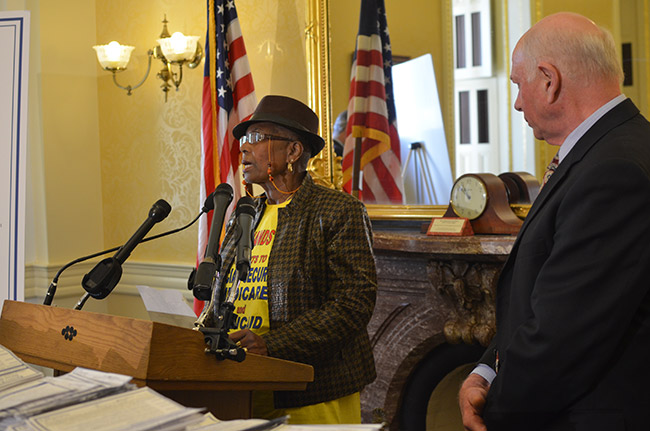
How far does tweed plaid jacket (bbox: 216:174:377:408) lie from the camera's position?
1965 millimetres

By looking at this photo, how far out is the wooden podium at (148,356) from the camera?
4.45 ft

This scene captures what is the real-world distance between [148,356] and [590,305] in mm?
801

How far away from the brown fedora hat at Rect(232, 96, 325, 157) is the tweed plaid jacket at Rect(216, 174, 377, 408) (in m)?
0.26

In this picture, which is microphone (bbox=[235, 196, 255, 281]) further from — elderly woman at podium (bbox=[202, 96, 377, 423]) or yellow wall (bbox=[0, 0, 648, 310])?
yellow wall (bbox=[0, 0, 648, 310])

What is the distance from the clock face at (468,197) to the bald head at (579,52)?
1.47 meters

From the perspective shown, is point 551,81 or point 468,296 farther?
point 468,296

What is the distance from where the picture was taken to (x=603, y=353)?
133cm

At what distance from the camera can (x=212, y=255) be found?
143 cm

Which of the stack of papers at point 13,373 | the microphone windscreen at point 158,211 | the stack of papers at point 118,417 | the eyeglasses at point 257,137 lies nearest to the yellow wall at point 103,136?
the eyeglasses at point 257,137

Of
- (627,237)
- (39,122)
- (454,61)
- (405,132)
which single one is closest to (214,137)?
(405,132)

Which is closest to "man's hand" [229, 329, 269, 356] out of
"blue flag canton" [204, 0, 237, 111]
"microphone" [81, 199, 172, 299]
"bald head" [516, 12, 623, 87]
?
"microphone" [81, 199, 172, 299]

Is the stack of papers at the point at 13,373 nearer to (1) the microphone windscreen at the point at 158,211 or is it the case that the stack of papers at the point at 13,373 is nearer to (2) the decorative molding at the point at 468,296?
(1) the microphone windscreen at the point at 158,211

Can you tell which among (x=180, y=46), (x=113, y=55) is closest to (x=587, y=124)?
(x=180, y=46)

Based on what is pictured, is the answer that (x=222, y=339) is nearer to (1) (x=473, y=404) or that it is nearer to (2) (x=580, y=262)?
(1) (x=473, y=404)
